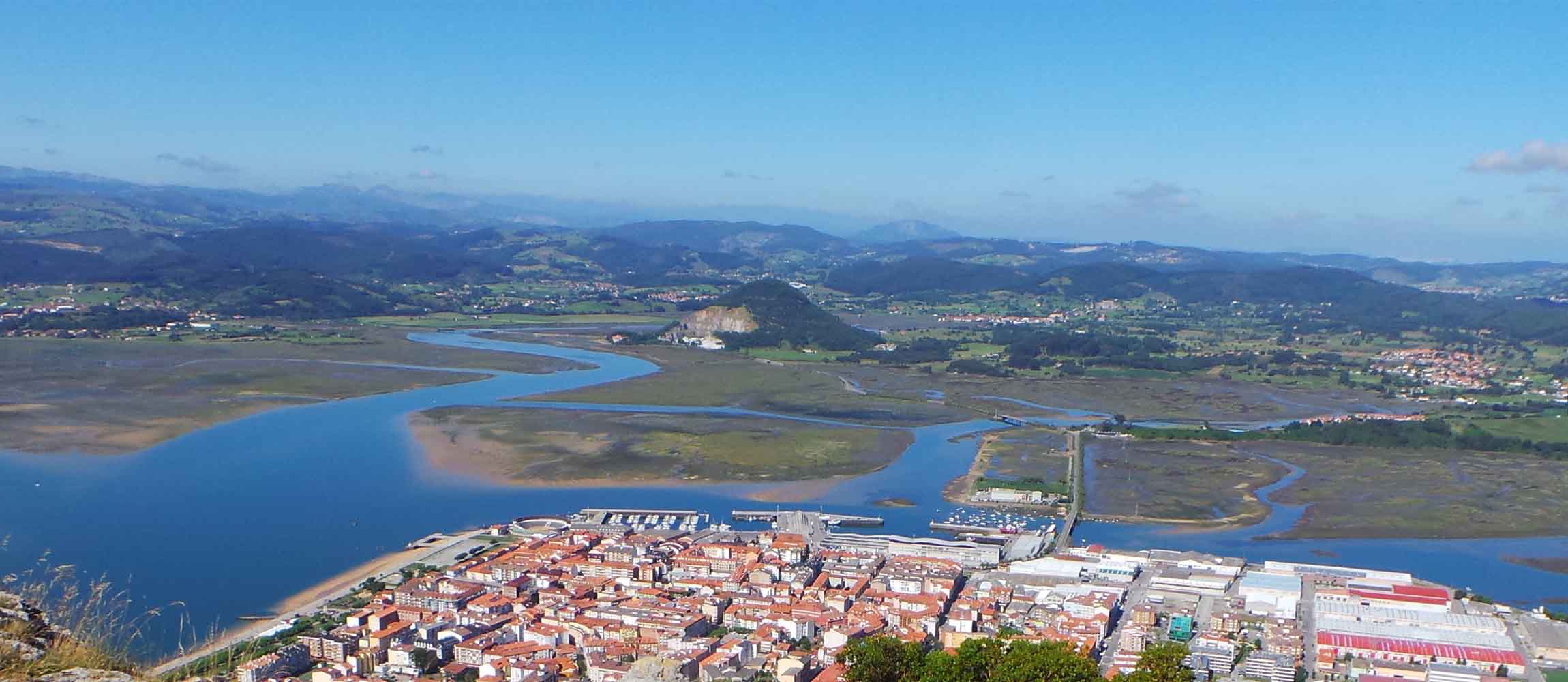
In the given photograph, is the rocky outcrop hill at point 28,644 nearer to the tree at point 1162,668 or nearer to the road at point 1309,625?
the tree at point 1162,668

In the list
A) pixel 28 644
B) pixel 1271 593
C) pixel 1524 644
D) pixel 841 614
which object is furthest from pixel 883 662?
pixel 1524 644

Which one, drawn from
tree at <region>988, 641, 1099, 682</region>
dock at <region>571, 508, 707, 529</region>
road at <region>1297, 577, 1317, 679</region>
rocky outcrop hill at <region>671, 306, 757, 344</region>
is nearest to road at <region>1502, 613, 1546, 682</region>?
road at <region>1297, 577, 1317, 679</region>

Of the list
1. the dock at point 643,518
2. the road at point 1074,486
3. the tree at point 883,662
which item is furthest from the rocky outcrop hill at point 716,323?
the tree at point 883,662

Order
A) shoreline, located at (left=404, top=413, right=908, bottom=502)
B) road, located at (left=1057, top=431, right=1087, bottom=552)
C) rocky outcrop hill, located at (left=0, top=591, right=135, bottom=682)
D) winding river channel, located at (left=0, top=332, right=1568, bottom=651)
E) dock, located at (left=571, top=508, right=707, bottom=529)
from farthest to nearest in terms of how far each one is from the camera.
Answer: shoreline, located at (left=404, top=413, right=908, bottom=502) < dock, located at (left=571, top=508, right=707, bottom=529) < road, located at (left=1057, top=431, right=1087, bottom=552) < winding river channel, located at (left=0, top=332, right=1568, bottom=651) < rocky outcrop hill, located at (left=0, top=591, right=135, bottom=682)

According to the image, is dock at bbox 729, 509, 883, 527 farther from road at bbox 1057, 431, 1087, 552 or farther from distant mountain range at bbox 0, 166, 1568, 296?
distant mountain range at bbox 0, 166, 1568, 296

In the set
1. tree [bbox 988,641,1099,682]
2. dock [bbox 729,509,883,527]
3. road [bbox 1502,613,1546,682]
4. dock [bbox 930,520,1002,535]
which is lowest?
dock [bbox 729,509,883,527]

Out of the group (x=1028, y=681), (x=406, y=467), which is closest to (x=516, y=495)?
(x=406, y=467)

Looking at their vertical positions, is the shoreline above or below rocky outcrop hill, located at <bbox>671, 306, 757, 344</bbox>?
below

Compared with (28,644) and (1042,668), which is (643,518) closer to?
(1042,668)
